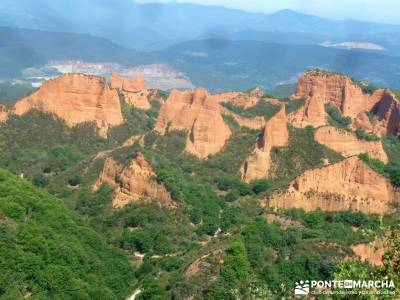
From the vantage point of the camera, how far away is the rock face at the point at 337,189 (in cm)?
5203

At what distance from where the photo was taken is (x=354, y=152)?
66125 mm

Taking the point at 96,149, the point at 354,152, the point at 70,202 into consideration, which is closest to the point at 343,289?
the point at 70,202

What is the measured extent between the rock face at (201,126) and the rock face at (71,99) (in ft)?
31.4

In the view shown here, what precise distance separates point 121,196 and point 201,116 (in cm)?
1746

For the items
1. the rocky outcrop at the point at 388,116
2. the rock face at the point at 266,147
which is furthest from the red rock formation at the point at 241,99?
the rock face at the point at 266,147

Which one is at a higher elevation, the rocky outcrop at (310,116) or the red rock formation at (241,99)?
Result: the rocky outcrop at (310,116)

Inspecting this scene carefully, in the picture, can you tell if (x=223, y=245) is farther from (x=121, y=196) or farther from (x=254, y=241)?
(x=121, y=196)

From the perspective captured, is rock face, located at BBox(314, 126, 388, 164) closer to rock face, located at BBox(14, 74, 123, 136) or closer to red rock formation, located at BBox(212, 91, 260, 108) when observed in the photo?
red rock formation, located at BBox(212, 91, 260, 108)

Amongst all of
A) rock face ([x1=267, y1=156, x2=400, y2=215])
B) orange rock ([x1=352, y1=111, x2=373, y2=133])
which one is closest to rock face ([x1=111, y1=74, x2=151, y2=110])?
orange rock ([x1=352, y1=111, x2=373, y2=133])

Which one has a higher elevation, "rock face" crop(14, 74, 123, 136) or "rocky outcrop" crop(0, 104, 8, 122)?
"rock face" crop(14, 74, 123, 136)

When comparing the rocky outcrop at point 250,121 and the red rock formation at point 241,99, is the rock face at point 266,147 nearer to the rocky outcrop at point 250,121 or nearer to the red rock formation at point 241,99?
the rocky outcrop at point 250,121

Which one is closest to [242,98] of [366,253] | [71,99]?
Answer: [71,99]

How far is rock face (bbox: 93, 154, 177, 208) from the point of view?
52844mm

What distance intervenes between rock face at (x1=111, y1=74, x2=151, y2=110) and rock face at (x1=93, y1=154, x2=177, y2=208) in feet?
124
